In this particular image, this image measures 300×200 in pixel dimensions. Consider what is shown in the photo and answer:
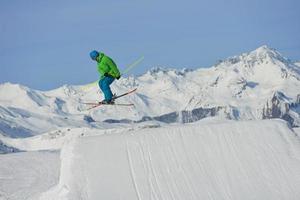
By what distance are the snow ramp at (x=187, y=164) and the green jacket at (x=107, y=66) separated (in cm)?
408

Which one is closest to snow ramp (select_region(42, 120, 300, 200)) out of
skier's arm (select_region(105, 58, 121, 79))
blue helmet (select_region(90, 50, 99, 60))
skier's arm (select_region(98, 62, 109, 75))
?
skier's arm (select_region(105, 58, 121, 79))

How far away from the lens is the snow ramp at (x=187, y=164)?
20.9 m

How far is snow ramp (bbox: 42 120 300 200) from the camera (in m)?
20.9

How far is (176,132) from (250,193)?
415 cm

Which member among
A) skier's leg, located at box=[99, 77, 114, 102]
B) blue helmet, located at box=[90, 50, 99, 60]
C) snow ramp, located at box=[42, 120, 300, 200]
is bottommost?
snow ramp, located at box=[42, 120, 300, 200]

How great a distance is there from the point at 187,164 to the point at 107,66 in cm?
703

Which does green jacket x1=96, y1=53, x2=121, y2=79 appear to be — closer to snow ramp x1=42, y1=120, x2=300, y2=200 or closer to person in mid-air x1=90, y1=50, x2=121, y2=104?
person in mid-air x1=90, y1=50, x2=121, y2=104

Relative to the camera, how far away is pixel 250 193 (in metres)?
21.0

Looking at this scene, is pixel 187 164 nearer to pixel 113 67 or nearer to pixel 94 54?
pixel 113 67

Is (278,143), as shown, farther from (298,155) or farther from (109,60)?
(109,60)

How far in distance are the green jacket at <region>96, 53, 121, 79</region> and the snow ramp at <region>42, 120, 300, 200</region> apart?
408 cm

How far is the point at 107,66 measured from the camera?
27.2 meters

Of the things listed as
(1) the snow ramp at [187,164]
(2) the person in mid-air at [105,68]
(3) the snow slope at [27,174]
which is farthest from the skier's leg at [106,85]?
(3) the snow slope at [27,174]

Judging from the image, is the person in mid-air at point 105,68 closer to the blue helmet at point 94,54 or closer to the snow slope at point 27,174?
the blue helmet at point 94,54
